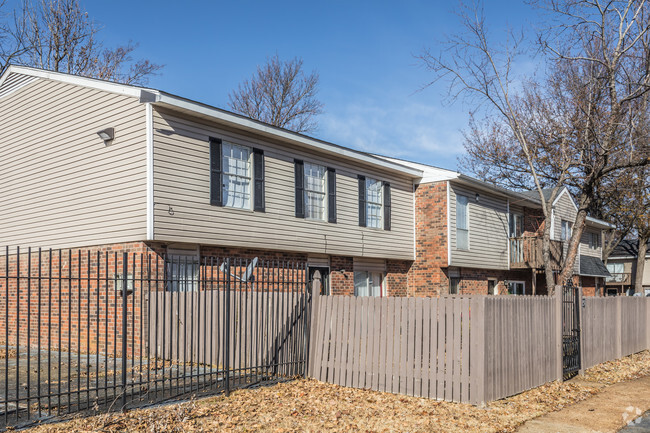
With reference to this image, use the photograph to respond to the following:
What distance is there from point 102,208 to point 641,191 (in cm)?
3006

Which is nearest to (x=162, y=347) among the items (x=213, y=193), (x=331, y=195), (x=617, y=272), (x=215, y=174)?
(x=213, y=193)

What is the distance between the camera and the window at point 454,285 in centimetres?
2119

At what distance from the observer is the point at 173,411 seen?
763cm

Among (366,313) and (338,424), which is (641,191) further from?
(338,424)

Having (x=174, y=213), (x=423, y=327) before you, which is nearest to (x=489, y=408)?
(x=423, y=327)

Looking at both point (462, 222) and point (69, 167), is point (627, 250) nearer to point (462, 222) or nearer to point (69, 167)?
point (462, 222)

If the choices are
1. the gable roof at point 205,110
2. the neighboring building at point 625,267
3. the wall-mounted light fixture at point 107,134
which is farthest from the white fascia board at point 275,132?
the neighboring building at point 625,267

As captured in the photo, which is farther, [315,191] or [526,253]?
[526,253]

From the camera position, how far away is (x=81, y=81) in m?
14.7

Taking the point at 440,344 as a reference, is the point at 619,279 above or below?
below

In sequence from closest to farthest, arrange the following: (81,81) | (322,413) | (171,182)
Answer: (322,413) < (171,182) < (81,81)

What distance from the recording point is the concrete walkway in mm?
7754

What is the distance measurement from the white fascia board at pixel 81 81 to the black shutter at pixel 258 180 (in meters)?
3.39

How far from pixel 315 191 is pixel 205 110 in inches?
183
